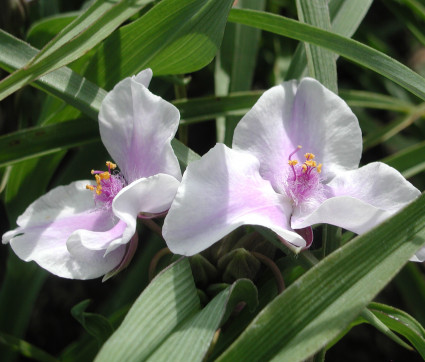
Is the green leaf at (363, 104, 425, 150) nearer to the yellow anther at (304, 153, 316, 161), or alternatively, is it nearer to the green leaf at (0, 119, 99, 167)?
the yellow anther at (304, 153, 316, 161)

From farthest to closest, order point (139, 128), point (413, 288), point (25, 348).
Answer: point (413, 288) < point (25, 348) < point (139, 128)

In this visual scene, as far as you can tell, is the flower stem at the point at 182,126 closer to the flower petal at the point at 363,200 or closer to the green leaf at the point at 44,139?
the green leaf at the point at 44,139

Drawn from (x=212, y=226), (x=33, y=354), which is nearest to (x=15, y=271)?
(x=33, y=354)

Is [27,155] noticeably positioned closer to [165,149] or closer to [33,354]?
[165,149]

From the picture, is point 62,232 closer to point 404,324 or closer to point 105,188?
point 105,188

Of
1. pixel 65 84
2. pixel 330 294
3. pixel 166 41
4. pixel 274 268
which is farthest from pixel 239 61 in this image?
pixel 330 294

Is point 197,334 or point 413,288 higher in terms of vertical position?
point 197,334

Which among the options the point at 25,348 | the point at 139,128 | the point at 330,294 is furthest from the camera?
the point at 25,348
